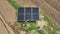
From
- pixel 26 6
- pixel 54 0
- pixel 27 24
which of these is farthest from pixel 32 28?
pixel 54 0

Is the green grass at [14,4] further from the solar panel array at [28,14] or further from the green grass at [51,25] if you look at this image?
the green grass at [51,25]

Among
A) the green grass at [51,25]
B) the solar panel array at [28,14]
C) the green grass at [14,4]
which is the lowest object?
the green grass at [51,25]

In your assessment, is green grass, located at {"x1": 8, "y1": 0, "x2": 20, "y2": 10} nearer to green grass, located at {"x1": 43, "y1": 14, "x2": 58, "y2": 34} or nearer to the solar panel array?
the solar panel array

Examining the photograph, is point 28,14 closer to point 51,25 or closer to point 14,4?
point 14,4

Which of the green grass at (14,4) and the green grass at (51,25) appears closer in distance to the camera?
the green grass at (51,25)

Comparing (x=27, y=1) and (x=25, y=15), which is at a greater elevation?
(x=27, y=1)

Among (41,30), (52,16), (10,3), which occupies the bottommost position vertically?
(41,30)

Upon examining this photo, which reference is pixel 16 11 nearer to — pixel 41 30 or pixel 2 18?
pixel 2 18

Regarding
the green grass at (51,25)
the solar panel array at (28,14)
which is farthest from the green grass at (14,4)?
the green grass at (51,25)

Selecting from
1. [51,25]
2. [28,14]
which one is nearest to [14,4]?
[28,14]
